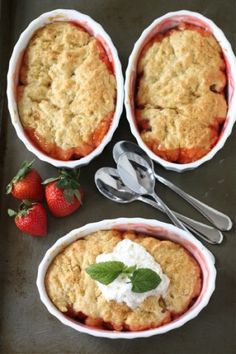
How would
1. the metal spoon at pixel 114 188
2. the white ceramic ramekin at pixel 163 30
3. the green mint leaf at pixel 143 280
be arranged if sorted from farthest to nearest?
the metal spoon at pixel 114 188 → the white ceramic ramekin at pixel 163 30 → the green mint leaf at pixel 143 280

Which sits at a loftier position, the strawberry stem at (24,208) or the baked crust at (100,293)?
the strawberry stem at (24,208)

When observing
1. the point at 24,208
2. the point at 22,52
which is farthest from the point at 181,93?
the point at 24,208

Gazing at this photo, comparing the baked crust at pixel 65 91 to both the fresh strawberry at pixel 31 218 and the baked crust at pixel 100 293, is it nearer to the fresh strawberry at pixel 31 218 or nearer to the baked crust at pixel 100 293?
the fresh strawberry at pixel 31 218

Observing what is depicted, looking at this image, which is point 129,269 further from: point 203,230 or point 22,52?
point 22,52

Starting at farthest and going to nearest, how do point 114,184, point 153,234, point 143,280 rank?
point 114,184, point 153,234, point 143,280

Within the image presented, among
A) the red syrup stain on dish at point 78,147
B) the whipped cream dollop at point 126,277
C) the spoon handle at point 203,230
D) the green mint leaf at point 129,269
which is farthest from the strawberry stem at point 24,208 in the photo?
the spoon handle at point 203,230

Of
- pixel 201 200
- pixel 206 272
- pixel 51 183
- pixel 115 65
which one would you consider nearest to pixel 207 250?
pixel 206 272

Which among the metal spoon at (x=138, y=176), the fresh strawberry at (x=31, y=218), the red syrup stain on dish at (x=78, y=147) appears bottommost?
the fresh strawberry at (x=31, y=218)

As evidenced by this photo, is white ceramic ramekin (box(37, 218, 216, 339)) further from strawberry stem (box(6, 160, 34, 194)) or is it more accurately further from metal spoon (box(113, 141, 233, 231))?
strawberry stem (box(6, 160, 34, 194))
